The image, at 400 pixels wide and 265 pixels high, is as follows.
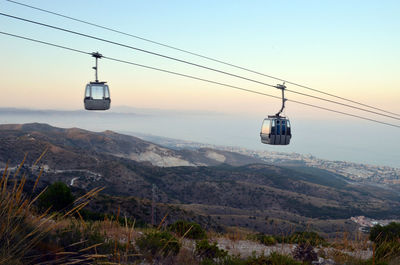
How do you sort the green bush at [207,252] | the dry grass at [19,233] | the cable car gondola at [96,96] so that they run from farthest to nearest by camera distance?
the cable car gondola at [96,96] → the green bush at [207,252] → the dry grass at [19,233]

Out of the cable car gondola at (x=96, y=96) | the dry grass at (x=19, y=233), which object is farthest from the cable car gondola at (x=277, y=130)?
the dry grass at (x=19, y=233)

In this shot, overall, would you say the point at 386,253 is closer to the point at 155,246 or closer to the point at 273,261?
the point at 273,261

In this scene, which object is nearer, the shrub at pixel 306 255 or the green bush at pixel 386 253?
the green bush at pixel 386 253

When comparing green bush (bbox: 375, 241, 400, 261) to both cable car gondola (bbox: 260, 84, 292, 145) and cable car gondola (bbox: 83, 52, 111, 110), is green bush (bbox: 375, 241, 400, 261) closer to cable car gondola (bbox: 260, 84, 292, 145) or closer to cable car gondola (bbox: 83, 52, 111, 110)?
cable car gondola (bbox: 260, 84, 292, 145)

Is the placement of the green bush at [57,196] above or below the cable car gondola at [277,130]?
below

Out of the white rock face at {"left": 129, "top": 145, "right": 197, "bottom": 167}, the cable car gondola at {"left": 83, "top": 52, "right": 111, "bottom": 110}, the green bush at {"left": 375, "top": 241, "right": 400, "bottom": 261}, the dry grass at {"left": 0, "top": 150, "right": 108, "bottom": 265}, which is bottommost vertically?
the white rock face at {"left": 129, "top": 145, "right": 197, "bottom": 167}

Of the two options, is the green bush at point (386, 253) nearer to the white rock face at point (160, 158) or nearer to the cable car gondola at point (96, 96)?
the cable car gondola at point (96, 96)

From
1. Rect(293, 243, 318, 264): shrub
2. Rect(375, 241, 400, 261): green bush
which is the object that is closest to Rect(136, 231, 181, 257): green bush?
Rect(293, 243, 318, 264): shrub

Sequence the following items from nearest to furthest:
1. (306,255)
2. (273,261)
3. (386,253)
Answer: (273,261) < (386,253) < (306,255)

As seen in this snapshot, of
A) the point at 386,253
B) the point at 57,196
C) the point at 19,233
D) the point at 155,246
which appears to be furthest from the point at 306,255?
the point at 57,196
